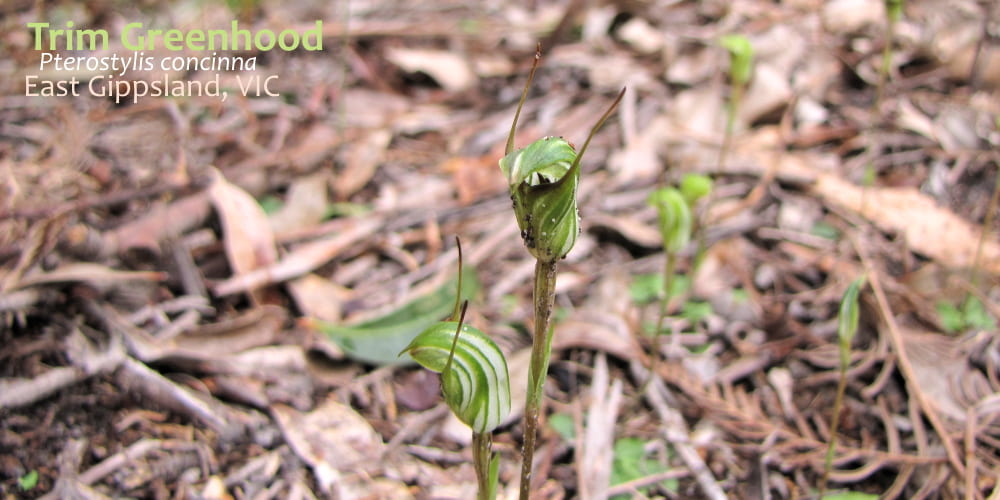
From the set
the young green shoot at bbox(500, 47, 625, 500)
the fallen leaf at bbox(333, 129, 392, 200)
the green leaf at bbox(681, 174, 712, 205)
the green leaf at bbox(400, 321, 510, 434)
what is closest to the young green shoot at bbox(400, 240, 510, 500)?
the green leaf at bbox(400, 321, 510, 434)

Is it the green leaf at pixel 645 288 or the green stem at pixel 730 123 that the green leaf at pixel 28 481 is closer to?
the green leaf at pixel 645 288

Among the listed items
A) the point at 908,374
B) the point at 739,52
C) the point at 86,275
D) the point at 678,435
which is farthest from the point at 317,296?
the point at 908,374

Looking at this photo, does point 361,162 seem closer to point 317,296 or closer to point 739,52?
point 317,296

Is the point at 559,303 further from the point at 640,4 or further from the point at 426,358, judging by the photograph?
the point at 640,4

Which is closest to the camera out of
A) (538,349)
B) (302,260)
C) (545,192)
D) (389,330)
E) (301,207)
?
(545,192)

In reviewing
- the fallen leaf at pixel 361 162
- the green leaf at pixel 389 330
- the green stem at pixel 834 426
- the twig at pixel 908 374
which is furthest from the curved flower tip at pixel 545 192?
the fallen leaf at pixel 361 162

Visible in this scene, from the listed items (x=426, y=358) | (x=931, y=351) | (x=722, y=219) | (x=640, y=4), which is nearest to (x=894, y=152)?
(x=722, y=219)
